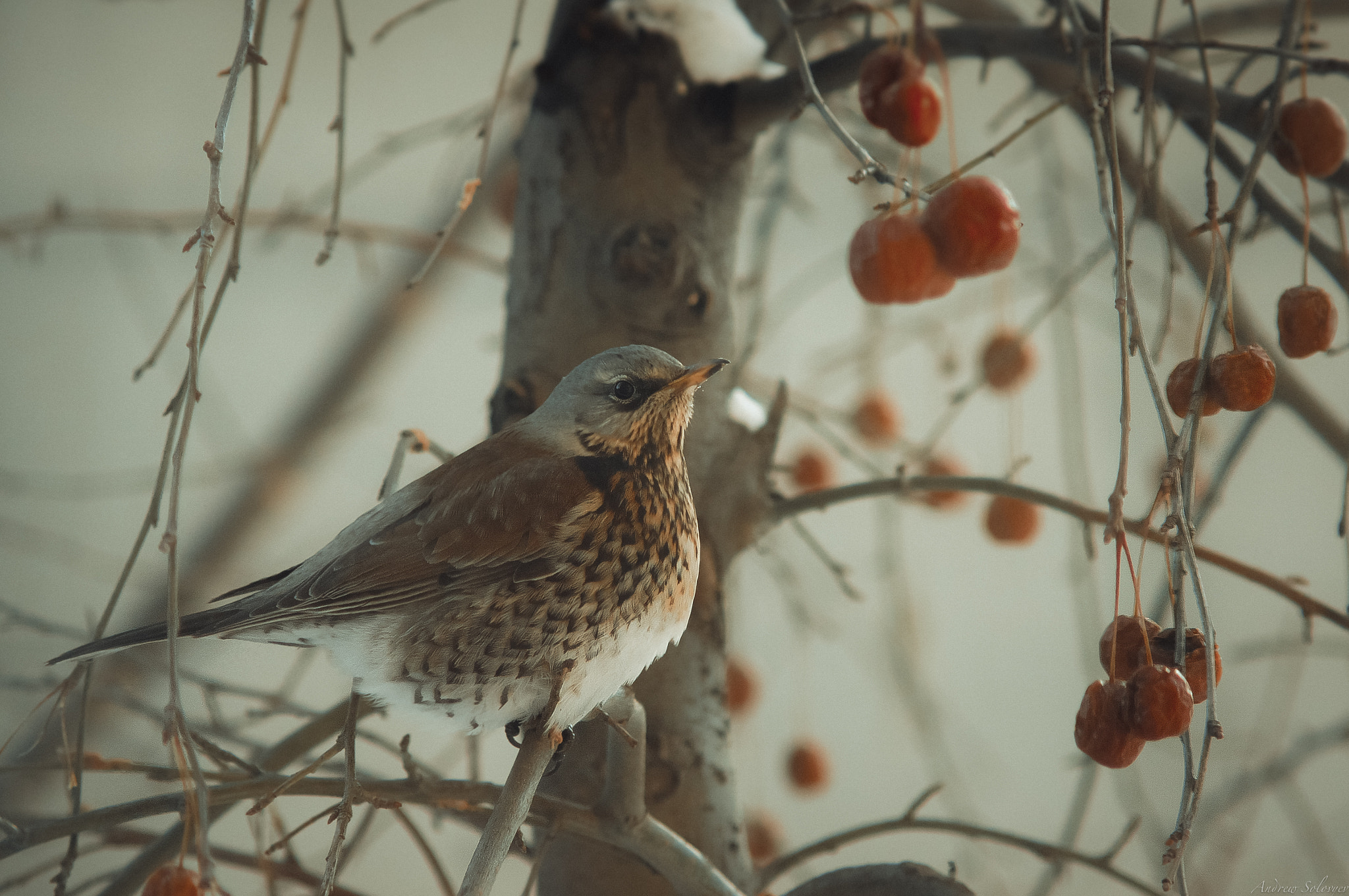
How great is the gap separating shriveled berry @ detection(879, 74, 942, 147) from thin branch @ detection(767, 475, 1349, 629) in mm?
337

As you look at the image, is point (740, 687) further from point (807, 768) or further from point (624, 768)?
point (624, 768)

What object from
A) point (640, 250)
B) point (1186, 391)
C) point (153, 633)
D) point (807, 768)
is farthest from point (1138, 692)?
point (807, 768)

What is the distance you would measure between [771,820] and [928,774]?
1.28m

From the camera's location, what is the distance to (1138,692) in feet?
2.35

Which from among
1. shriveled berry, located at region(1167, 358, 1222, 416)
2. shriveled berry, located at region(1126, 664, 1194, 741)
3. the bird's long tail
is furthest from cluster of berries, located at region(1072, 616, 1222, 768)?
the bird's long tail

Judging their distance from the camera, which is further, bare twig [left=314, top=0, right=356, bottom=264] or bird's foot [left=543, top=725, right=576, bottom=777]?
bird's foot [left=543, top=725, right=576, bottom=777]

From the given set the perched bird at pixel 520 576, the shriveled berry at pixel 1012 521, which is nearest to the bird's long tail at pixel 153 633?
the perched bird at pixel 520 576

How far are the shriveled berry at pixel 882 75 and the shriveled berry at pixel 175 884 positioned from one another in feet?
2.76

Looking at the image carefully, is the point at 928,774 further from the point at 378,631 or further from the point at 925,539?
the point at 378,631

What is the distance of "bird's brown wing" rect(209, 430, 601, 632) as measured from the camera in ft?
3.25

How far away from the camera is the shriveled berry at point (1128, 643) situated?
768mm

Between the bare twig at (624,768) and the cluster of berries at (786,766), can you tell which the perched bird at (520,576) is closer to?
the bare twig at (624,768)

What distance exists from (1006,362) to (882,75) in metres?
0.50

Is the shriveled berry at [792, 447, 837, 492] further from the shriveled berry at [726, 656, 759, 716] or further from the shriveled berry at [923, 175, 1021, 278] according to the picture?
the shriveled berry at [923, 175, 1021, 278]
